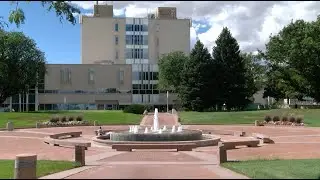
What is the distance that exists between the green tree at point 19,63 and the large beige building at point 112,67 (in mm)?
14890

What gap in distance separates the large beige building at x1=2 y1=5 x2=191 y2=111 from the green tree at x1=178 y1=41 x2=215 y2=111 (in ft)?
105

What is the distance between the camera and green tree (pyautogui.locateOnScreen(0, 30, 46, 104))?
95.1m

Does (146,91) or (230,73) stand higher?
(230,73)

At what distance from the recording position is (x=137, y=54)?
12556 cm

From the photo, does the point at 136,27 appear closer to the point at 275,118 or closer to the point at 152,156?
the point at 275,118

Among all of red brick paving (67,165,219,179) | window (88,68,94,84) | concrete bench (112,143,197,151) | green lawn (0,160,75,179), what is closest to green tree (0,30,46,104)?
window (88,68,94,84)

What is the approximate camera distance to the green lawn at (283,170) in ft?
48.0

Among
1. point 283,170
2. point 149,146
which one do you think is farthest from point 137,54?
point 283,170

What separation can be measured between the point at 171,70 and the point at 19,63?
3059cm

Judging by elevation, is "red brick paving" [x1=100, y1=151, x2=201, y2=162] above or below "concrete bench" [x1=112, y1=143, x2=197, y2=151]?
below

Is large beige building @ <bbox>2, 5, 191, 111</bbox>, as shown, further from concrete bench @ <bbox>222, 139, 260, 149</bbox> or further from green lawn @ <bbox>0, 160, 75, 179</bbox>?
green lawn @ <bbox>0, 160, 75, 179</bbox>

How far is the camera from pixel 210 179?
13852 millimetres

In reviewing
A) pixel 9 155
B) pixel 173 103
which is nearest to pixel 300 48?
pixel 173 103

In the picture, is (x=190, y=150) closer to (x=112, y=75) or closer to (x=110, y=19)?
(x=112, y=75)
